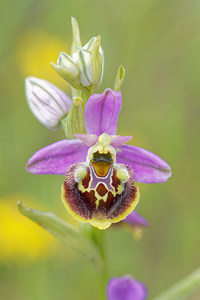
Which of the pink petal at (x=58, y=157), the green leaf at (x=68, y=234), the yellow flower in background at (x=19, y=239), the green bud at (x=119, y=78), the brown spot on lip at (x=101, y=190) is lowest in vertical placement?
the yellow flower in background at (x=19, y=239)

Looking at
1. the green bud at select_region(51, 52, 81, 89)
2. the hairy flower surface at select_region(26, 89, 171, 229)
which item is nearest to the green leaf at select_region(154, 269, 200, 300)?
the hairy flower surface at select_region(26, 89, 171, 229)

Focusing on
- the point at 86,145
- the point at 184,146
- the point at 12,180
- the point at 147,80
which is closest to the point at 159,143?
the point at 184,146

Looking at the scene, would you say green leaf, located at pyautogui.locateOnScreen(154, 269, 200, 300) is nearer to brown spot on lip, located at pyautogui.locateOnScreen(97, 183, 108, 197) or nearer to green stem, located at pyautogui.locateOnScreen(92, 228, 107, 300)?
green stem, located at pyautogui.locateOnScreen(92, 228, 107, 300)

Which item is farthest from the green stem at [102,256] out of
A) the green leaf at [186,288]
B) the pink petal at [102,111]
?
the pink petal at [102,111]

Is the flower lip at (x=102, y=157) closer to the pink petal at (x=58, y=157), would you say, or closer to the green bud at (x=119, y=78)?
the pink petal at (x=58, y=157)

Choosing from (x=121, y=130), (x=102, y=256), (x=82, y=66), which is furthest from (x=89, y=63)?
(x=121, y=130)

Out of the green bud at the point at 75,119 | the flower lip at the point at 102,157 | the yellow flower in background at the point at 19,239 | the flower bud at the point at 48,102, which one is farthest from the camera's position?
the yellow flower in background at the point at 19,239
